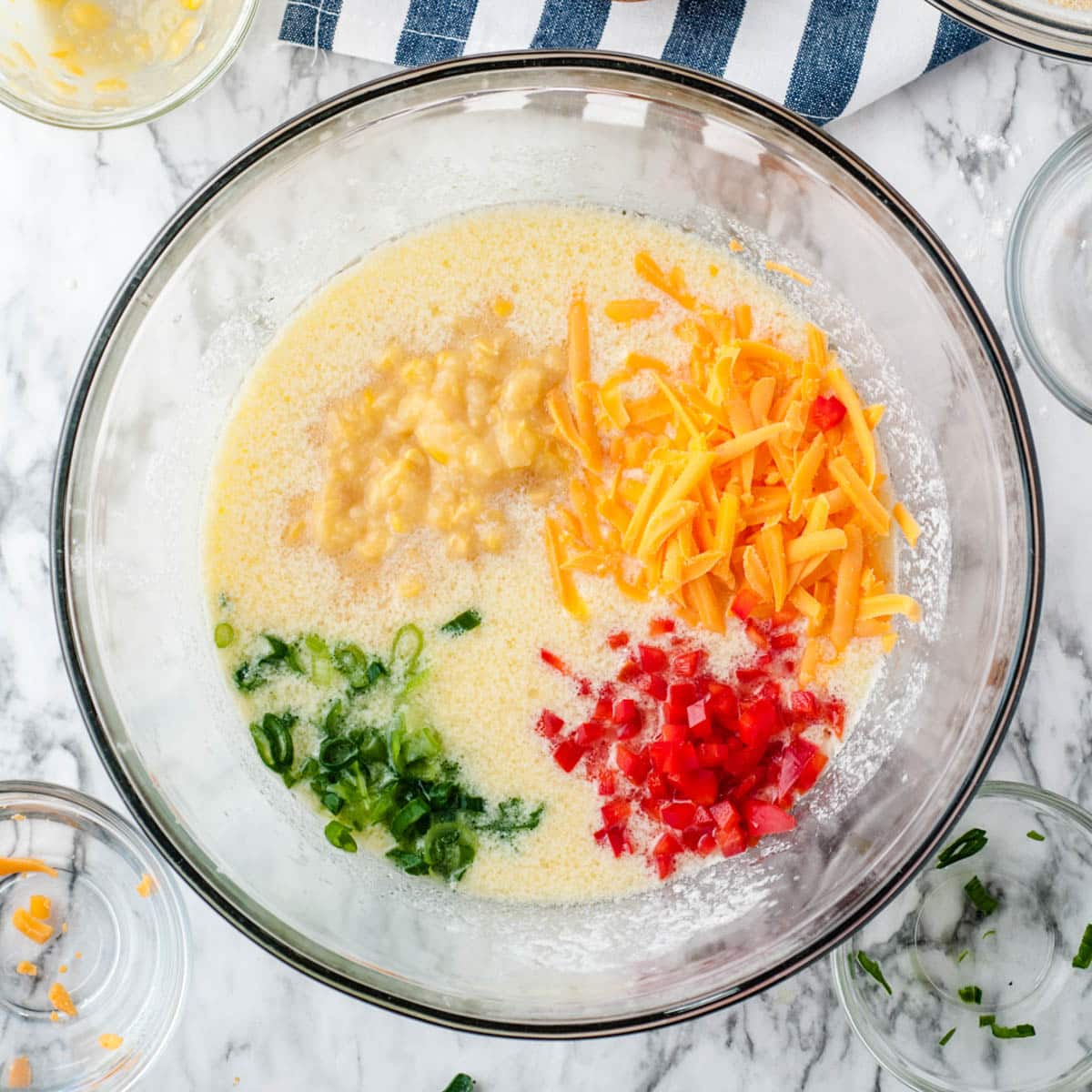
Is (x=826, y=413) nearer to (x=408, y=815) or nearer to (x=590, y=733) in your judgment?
(x=590, y=733)

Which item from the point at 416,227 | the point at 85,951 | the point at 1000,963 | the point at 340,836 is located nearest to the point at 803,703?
the point at 1000,963

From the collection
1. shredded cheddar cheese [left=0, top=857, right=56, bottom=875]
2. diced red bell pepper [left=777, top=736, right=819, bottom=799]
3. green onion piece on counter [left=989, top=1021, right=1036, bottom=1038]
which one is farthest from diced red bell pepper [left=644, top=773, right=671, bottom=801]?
shredded cheddar cheese [left=0, top=857, right=56, bottom=875]

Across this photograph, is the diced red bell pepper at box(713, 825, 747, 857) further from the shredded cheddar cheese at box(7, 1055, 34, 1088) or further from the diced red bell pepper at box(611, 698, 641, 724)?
the shredded cheddar cheese at box(7, 1055, 34, 1088)

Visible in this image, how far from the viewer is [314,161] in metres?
2.21

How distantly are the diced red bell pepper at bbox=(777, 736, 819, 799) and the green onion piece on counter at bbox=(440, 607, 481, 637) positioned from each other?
624 mm

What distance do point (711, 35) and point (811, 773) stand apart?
1.41m

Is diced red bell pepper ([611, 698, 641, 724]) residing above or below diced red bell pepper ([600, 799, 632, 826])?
above

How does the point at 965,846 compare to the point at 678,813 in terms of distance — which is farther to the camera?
the point at 965,846

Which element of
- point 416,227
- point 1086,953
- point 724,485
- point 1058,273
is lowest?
point 1086,953

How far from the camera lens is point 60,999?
2.43 meters

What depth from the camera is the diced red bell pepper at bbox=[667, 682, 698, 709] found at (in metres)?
2.20

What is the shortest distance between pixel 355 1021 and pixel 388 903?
246 mm

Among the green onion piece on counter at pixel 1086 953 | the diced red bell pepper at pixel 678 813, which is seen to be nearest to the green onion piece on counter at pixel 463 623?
the diced red bell pepper at pixel 678 813

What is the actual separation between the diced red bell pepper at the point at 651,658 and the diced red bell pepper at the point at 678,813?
9.8 inches
